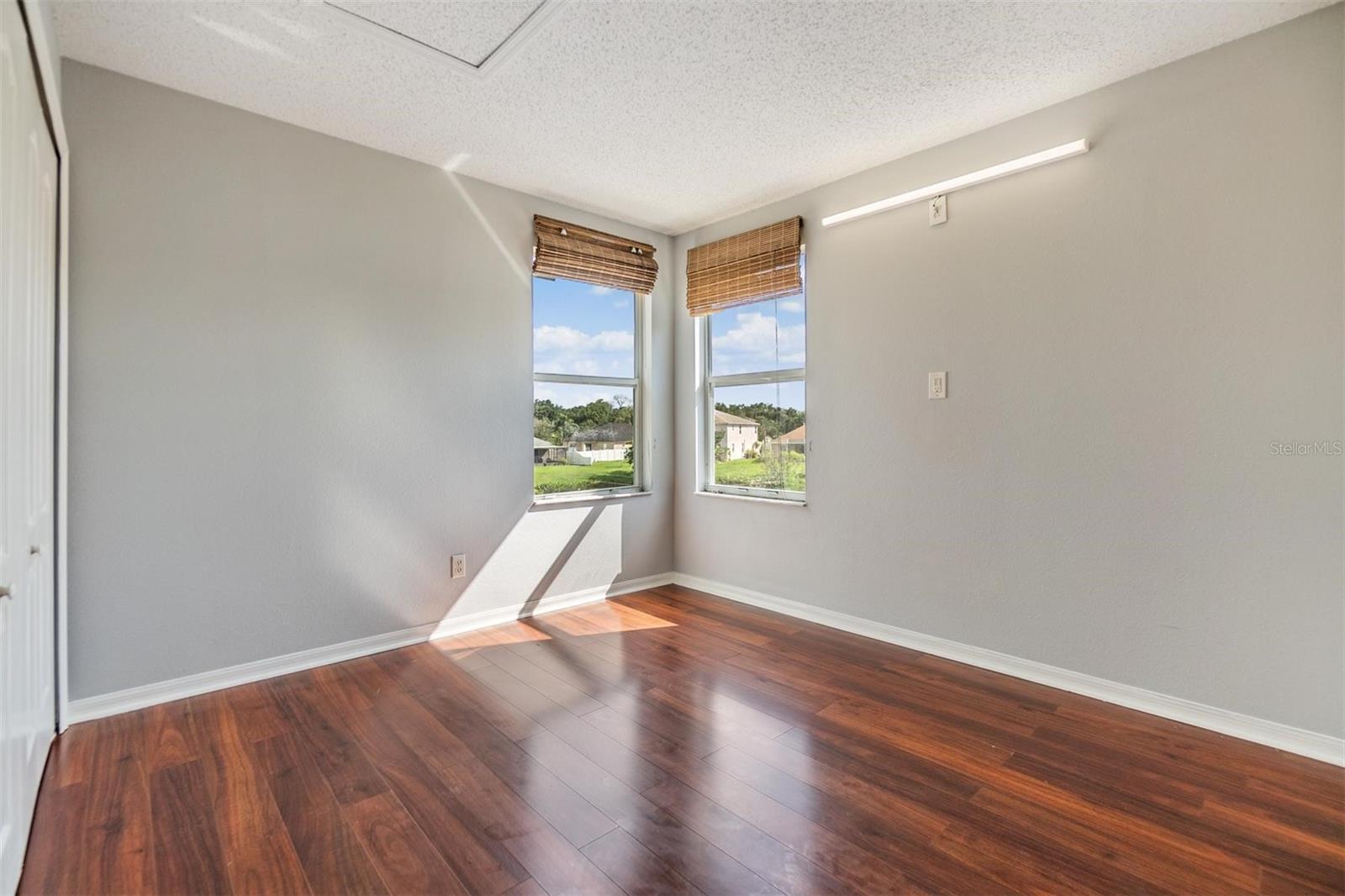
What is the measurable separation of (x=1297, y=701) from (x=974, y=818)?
1332 millimetres

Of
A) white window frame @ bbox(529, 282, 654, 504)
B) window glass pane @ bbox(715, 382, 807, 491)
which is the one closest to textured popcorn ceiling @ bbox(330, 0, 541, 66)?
white window frame @ bbox(529, 282, 654, 504)

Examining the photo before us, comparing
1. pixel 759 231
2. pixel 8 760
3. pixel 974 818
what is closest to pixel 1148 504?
pixel 974 818

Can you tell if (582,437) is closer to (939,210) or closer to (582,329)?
(582,329)

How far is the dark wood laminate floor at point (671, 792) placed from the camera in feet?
5.19

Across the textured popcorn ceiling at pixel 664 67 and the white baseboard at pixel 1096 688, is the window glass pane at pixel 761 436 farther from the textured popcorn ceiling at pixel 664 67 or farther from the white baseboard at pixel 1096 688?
the textured popcorn ceiling at pixel 664 67

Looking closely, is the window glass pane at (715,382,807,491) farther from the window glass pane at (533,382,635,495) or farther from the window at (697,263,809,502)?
the window glass pane at (533,382,635,495)

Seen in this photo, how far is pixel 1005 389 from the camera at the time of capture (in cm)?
283

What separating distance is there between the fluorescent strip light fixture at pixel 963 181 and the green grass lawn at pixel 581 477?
197cm

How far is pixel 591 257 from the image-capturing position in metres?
3.90

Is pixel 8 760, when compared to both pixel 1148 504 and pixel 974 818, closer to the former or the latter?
pixel 974 818

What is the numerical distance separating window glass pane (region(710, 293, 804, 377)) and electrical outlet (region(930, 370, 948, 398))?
839mm

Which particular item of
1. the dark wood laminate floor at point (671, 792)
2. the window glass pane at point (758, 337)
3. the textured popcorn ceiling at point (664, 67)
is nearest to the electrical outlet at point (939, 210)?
the textured popcorn ceiling at point (664, 67)

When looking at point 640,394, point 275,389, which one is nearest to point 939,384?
point 640,394

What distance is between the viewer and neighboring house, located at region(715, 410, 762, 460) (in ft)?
13.4
